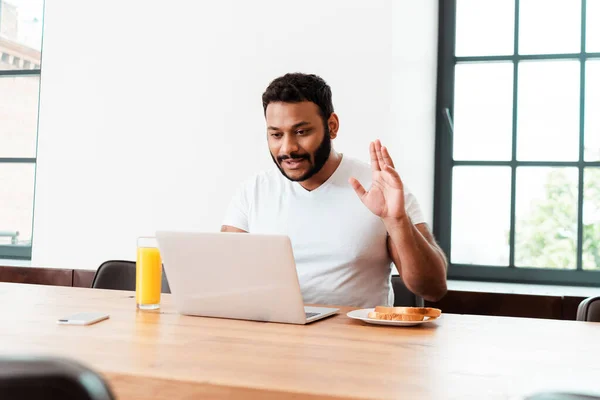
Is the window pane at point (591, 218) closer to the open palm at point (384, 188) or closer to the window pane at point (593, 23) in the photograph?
the window pane at point (593, 23)

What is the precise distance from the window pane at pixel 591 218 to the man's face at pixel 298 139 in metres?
1.34

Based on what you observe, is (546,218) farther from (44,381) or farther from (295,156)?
(44,381)

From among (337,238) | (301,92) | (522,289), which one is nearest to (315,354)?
(337,238)

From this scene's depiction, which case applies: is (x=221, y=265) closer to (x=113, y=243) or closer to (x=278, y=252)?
(x=278, y=252)

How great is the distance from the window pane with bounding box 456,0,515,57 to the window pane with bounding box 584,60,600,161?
0.34 metres

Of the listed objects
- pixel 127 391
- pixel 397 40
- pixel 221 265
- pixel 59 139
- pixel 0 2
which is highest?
pixel 0 2

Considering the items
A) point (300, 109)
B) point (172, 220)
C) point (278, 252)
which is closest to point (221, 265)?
point (278, 252)

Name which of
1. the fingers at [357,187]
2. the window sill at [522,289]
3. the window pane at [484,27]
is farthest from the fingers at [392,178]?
the window pane at [484,27]

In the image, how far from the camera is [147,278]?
1.64m

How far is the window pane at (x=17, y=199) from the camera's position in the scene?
3.69 meters

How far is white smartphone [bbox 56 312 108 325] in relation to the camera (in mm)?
1411

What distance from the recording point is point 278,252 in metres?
1.40

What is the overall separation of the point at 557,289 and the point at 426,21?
3.99 ft

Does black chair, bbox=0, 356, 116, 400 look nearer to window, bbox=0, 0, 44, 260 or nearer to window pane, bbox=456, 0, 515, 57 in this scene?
window pane, bbox=456, 0, 515, 57
